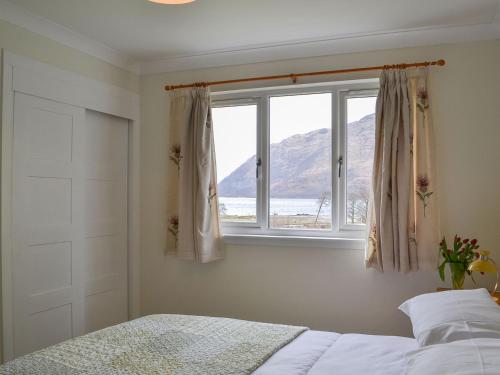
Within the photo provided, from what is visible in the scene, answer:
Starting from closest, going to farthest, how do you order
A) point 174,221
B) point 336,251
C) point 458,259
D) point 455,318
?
point 455,318 < point 458,259 < point 336,251 < point 174,221

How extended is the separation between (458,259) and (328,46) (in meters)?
1.74

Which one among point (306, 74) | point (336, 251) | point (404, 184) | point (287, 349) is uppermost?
point (306, 74)

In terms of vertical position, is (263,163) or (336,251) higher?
(263,163)

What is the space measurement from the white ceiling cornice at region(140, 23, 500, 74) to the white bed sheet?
2.09 m

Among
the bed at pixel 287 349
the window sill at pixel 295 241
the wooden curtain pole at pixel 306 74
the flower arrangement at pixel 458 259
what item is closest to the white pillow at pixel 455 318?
the bed at pixel 287 349

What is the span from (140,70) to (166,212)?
4.07ft

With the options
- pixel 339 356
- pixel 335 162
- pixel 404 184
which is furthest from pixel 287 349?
pixel 335 162

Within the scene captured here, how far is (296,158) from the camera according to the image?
149 inches

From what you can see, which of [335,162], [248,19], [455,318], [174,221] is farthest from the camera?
[174,221]

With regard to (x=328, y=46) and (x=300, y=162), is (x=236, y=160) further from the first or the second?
(x=328, y=46)

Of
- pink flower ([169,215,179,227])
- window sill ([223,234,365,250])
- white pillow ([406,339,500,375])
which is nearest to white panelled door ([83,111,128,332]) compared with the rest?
pink flower ([169,215,179,227])

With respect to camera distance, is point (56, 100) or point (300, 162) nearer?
point (56, 100)

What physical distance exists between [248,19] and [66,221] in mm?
1860

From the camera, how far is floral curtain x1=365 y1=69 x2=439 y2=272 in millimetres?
3191
